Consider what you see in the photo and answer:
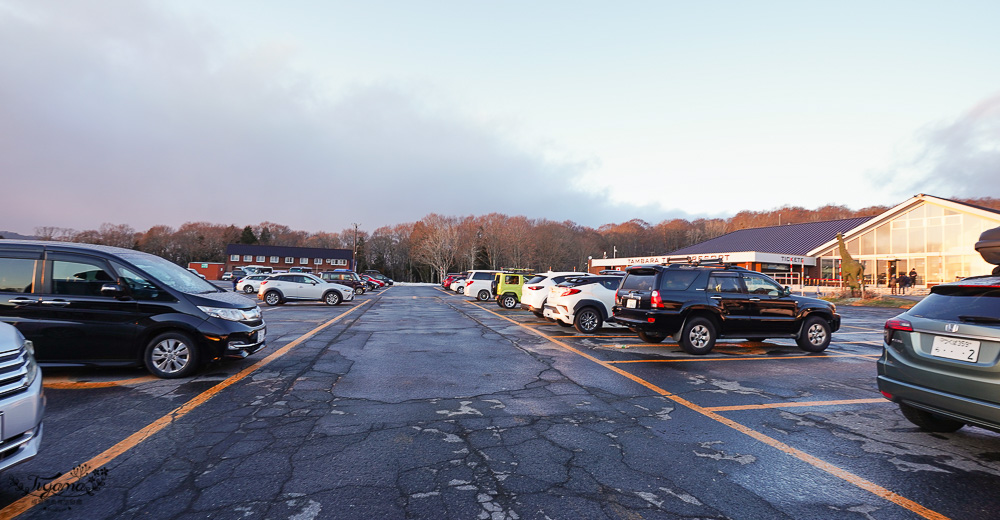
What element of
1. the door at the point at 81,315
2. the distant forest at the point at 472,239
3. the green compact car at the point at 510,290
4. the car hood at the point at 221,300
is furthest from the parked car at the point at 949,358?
the distant forest at the point at 472,239

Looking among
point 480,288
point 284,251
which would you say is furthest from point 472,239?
point 480,288

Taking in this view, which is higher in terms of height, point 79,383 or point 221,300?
point 221,300

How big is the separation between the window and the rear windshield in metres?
10.4

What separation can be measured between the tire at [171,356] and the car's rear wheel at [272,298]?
15794 millimetres

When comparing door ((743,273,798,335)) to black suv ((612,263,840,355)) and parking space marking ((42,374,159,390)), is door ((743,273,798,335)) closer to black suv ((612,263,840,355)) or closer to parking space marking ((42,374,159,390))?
black suv ((612,263,840,355))

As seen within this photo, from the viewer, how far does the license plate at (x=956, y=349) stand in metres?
3.81

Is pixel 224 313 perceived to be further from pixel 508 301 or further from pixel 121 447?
pixel 508 301

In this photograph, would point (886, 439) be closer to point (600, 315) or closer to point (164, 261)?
point (600, 315)

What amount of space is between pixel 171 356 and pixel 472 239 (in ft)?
264

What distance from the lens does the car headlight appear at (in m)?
6.55

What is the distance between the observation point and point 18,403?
2.86m

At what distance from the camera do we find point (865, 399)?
5965 mm

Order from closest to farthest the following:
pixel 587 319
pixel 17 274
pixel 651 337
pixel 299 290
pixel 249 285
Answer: pixel 17 274 → pixel 651 337 → pixel 587 319 → pixel 299 290 → pixel 249 285

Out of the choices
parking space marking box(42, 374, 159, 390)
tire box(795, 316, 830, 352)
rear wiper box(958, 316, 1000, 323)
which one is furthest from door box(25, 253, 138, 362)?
tire box(795, 316, 830, 352)
